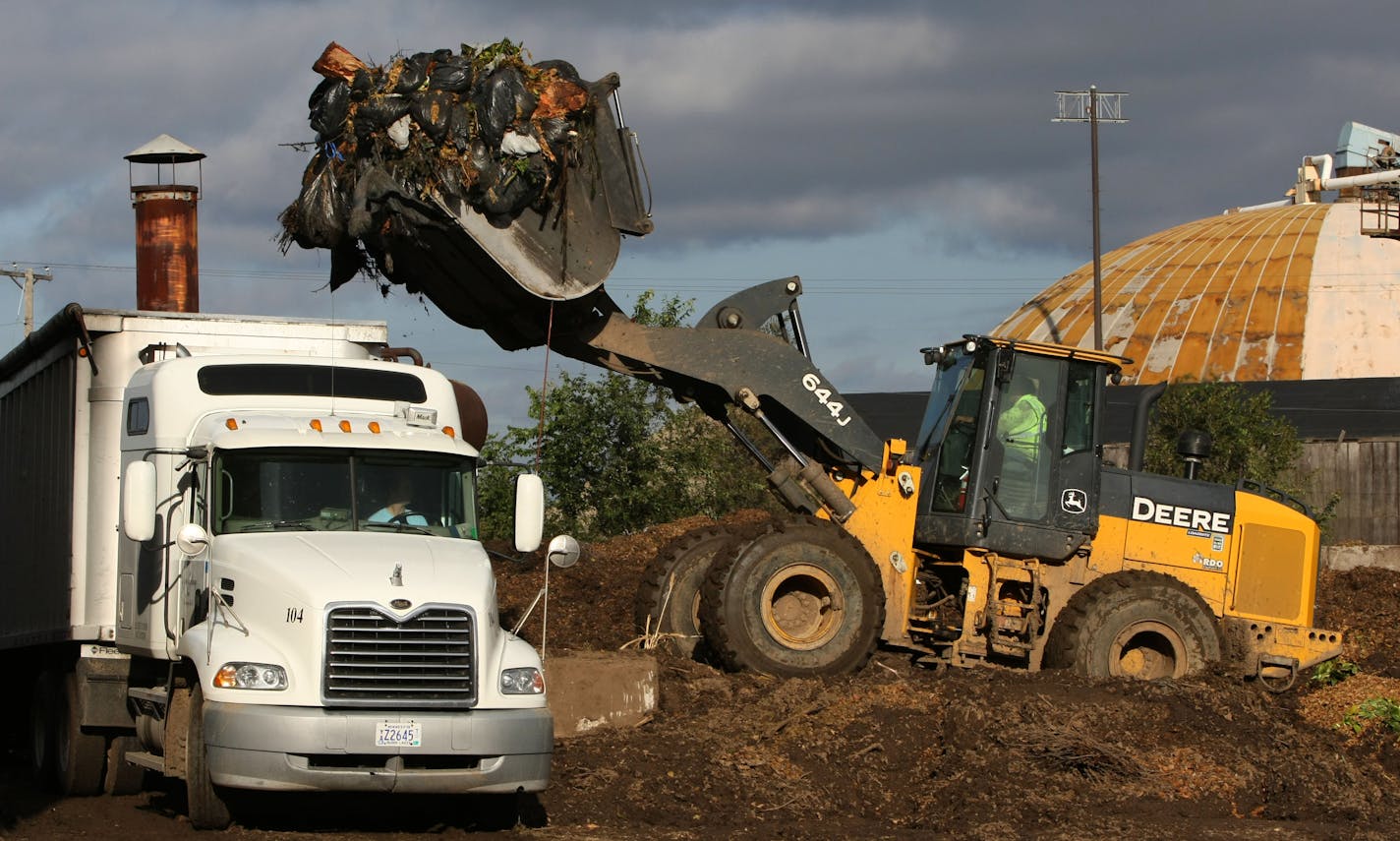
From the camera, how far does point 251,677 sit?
390 inches

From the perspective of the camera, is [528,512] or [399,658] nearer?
[399,658]

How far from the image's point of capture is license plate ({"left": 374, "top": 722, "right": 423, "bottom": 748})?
9.77m

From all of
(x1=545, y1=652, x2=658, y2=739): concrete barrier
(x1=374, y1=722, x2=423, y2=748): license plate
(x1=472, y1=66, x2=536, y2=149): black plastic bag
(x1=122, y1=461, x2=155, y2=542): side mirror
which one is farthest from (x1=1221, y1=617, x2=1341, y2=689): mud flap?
(x1=122, y1=461, x2=155, y2=542): side mirror

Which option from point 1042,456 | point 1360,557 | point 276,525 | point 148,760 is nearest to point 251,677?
point 276,525

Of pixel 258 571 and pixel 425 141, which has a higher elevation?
pixel 425 141

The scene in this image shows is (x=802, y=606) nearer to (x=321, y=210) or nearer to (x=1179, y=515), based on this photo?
(x=1179, y=515)

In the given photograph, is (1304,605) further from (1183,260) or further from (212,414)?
(1183,260)

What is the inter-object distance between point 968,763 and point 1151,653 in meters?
3.54

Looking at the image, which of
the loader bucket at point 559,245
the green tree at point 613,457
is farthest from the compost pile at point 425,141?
the green tree at point 613,457

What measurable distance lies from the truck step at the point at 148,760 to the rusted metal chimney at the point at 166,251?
23.1ft

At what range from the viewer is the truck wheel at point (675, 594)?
1515cm

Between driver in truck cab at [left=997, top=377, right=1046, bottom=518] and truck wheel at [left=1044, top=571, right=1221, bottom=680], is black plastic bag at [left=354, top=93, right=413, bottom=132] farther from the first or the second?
truck wheel at [left=1044, top=571, right=1221, bottom=680]

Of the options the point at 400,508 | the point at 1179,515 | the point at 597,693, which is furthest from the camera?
the point at 1179,515

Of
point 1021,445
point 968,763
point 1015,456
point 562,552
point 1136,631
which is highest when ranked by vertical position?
point 1021,445
